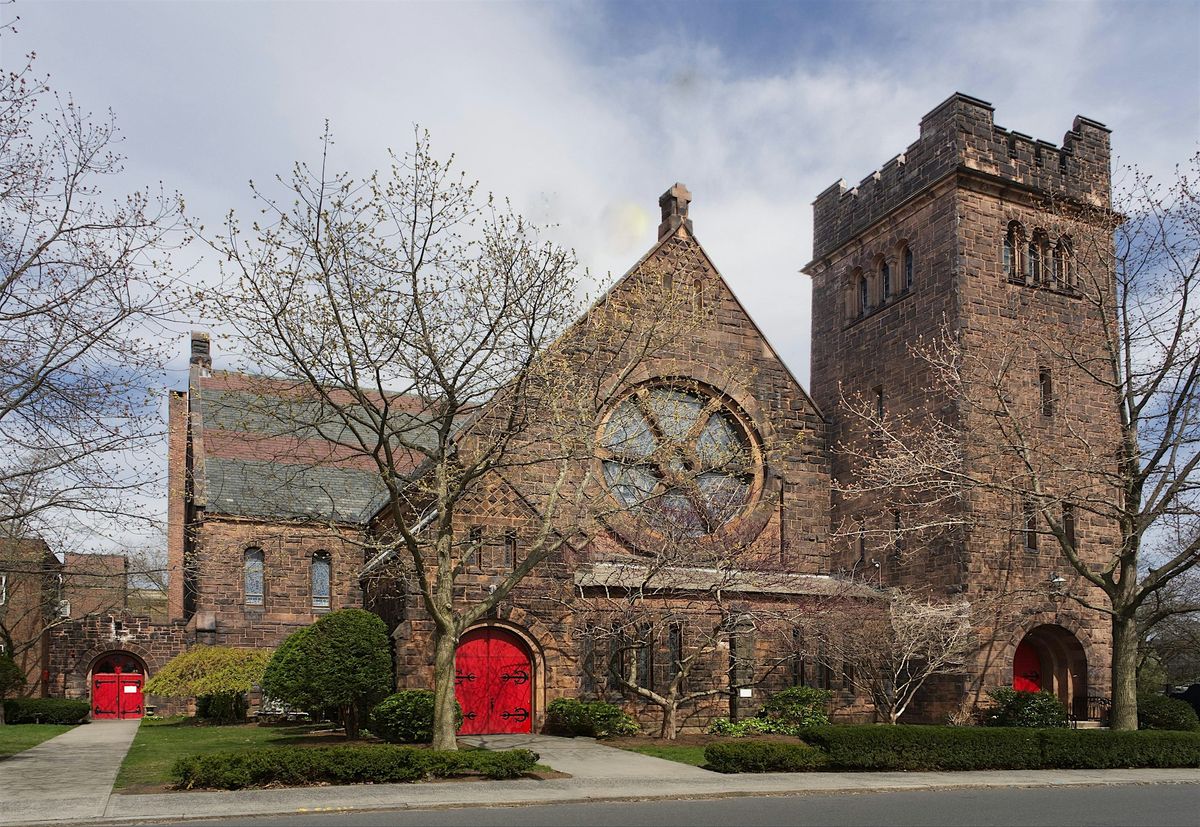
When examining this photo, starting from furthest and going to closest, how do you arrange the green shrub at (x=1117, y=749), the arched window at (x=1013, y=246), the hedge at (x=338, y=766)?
the arched window at (x=1013, y=246) → the green shrub at (x=1117, y=749) → the hedge at (x=338, y=766)

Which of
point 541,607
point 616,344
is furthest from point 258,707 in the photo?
point 616,344

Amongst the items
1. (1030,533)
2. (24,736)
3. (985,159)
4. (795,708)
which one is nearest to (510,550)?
(795,708)

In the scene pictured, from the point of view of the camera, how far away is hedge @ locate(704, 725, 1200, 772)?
740 inches

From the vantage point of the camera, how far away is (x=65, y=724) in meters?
35.8

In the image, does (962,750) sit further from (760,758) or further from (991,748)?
Answer: (760,758)

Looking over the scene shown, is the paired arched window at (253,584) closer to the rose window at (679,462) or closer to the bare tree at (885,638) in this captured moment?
the rose window at (679,462)

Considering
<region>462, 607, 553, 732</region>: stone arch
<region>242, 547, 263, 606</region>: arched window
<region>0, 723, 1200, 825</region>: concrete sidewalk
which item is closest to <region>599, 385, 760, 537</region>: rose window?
<region>462, 607, 553, 732</region>: stone arch

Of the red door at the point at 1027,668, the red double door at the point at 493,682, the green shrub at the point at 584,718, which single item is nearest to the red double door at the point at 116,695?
the red double door at the point at 493,682

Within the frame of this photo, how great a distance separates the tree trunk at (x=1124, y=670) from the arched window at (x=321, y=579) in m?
23.3

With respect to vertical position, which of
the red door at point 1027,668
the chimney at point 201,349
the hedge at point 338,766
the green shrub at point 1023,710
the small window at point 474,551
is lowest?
the green shrub at point 1023,710

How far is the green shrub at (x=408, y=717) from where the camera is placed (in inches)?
811

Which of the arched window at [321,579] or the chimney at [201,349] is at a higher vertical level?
the chimney at [201,349]

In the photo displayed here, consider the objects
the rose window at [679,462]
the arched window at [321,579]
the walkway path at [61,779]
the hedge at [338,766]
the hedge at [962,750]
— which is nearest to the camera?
the walkway path at [61,779]

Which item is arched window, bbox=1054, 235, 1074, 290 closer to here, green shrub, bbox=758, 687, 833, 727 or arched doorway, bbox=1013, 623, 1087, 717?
arched doorway, bbox=1013, 623, 1087, 717
